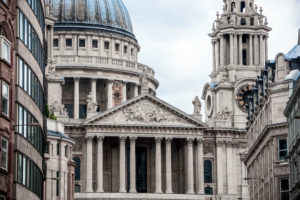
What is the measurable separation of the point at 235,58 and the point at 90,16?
101 ft

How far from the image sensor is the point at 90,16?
6708 inches

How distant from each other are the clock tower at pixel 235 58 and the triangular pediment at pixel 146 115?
5516mm

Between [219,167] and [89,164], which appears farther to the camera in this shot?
[219,167]

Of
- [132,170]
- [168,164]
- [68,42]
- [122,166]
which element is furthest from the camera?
[68,42]

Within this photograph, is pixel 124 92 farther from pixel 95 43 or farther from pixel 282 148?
pixel 282 148

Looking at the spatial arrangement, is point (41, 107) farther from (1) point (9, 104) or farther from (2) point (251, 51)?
(2) point (251, 51)

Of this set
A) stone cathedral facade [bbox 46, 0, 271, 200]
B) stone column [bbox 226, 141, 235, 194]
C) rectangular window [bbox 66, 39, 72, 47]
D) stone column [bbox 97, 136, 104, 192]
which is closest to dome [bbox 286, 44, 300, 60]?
stone cathedral facade [bbox 46, 0, 271, 200]

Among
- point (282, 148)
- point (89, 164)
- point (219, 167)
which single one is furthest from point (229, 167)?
point (282, 148)

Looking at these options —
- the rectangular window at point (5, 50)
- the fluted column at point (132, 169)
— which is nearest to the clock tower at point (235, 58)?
the fluted column at point (132, 169)

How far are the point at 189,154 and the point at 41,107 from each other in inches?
3120

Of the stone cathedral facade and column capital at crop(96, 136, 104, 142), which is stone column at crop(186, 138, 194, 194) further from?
column capital at crop(96, 136, 104, 142)

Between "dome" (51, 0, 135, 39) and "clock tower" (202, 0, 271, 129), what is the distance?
2436 centimetres

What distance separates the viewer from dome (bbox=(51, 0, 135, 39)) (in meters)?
168

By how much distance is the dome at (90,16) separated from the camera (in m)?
168
